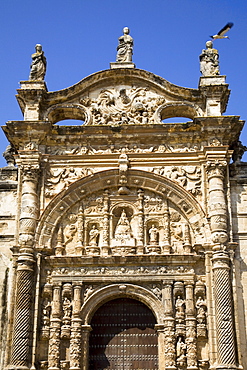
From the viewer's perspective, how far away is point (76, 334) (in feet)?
42.6

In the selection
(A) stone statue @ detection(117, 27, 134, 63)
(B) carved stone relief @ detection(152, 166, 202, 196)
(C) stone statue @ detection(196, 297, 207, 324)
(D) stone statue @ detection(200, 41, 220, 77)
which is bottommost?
(C) stone statue @ detection(196, 297, 207, 324)

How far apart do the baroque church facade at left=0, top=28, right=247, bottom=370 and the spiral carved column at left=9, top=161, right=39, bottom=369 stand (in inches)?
1.0

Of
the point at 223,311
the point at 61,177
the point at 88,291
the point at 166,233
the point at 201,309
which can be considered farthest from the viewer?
the point at 61,177

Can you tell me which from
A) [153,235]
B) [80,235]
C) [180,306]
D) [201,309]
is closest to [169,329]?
[180,306]

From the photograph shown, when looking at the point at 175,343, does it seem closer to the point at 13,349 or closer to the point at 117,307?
the point at 117,307

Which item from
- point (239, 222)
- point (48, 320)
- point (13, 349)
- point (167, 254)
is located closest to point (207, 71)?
point (239, 222)

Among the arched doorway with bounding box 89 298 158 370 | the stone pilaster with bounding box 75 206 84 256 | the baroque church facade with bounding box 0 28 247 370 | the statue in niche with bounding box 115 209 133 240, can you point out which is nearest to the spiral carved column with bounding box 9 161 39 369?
the baroque church facade with bounding box 0 28 247 370

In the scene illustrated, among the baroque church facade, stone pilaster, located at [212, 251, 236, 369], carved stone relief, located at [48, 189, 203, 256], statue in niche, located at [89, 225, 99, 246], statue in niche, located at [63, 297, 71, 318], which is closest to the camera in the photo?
stone pilaster, located at [212, 251, 236, 369]

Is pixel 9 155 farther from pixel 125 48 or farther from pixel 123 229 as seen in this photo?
pixel 125 48

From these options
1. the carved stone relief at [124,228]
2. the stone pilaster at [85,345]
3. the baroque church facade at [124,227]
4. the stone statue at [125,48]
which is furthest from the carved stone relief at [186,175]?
the stone pilaster at [85,345]

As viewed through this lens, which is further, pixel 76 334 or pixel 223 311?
pixel 76 334

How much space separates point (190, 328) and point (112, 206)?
3545 millimetres

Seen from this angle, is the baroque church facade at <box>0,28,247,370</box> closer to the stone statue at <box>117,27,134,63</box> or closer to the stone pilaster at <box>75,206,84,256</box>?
the stone pilaster at <box>75,206,84,256</box>

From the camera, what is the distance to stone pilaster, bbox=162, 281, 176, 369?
1270 centimetres
